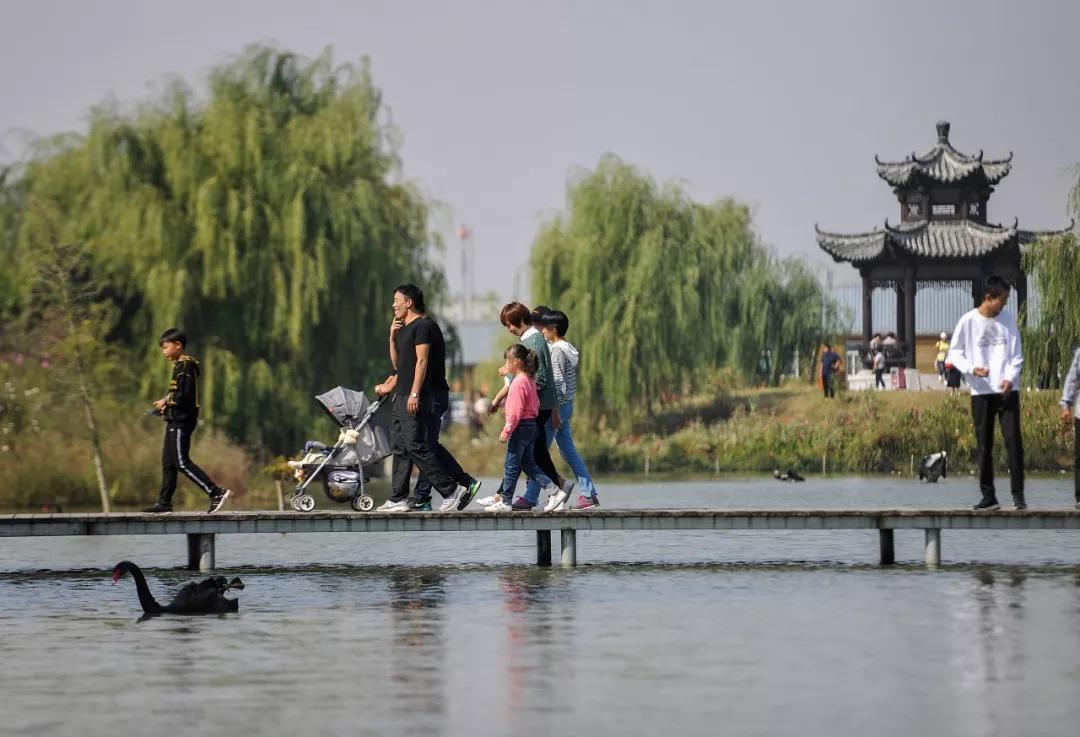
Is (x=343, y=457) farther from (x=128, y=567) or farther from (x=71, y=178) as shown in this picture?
(x=71, y=178)

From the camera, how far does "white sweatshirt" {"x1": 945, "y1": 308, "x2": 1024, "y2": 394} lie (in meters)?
16.4

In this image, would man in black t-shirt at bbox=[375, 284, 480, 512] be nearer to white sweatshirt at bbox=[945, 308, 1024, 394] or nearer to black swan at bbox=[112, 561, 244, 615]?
black swan at bbox=[112, 561, 244, 615]

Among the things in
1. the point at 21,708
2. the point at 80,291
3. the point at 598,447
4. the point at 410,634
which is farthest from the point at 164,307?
the point at 21,708

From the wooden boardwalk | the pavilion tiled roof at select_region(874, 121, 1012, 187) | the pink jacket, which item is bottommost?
the wooden boardwalk

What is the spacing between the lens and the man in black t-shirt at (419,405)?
54.9 ft

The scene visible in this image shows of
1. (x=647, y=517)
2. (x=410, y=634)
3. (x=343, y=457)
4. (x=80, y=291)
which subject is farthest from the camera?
(x=80, y=291)

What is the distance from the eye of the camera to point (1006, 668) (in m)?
11.2

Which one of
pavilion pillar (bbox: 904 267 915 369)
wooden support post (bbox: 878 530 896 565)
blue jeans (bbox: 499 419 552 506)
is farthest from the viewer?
pavilion pillar (bbox: 904 267 915 369)

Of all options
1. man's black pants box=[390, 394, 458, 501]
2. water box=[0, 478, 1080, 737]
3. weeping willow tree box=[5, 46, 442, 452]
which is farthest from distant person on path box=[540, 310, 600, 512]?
weeping willow tree box=[5, 46, 442, 452]

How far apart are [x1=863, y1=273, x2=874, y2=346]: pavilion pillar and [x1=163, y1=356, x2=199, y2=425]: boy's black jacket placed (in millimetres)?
46644

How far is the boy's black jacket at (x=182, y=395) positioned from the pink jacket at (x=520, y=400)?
264 cm

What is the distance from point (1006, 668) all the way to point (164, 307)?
27995mm

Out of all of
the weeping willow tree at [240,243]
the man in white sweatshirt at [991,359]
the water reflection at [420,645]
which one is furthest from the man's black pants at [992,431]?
the weeping willow tree at [240,243]

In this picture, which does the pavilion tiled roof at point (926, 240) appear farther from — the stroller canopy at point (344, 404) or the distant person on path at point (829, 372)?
the stroller canopy at point (344, 404)
